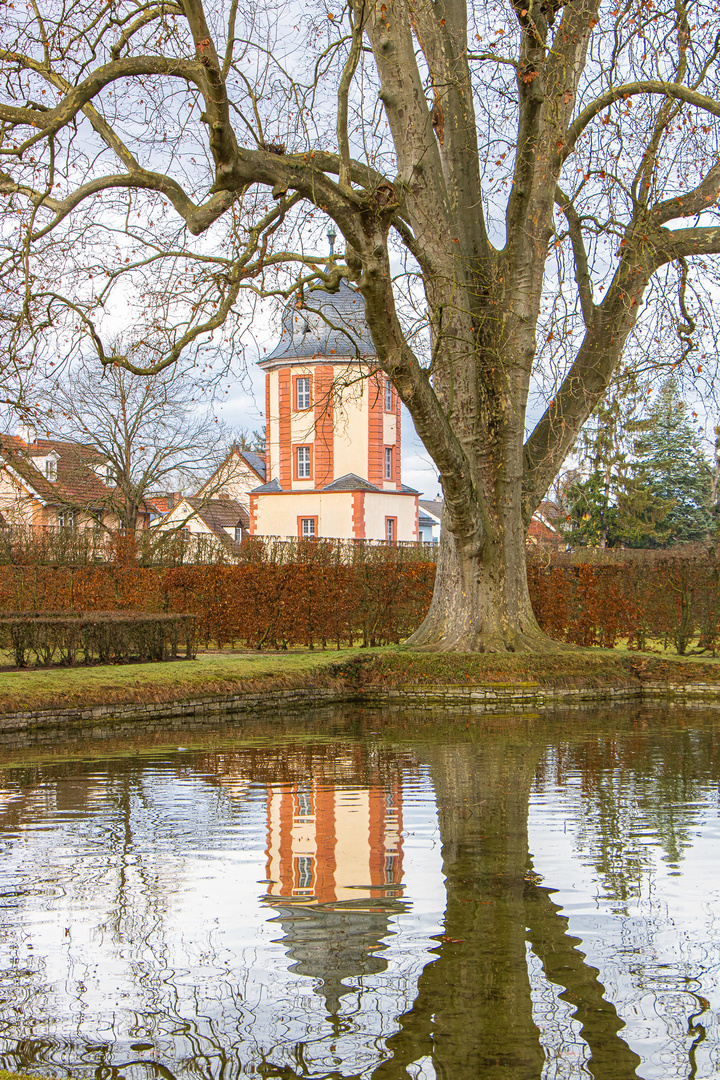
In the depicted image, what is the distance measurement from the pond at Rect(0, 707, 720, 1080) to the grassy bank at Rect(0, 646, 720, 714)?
3.58 m

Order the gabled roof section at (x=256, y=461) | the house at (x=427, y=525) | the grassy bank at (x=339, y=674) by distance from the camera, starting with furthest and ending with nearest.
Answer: the house at (x=427, y=525), the gabled roof section at (x=256, y=461), the grassy bank at (x=339, y=674)

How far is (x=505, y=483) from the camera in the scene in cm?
1605

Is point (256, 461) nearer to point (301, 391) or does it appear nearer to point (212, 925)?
point (301, 391)

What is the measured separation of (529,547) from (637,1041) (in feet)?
70.1

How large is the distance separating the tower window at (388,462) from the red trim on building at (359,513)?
2.49m

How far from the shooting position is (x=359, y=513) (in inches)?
1764

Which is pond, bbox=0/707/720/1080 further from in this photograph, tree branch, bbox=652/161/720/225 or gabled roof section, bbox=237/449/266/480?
gabled roof section, bbox=237/449/266/480

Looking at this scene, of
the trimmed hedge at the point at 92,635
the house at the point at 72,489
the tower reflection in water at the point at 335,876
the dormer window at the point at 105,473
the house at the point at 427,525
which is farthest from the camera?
the house at the point at 427,525

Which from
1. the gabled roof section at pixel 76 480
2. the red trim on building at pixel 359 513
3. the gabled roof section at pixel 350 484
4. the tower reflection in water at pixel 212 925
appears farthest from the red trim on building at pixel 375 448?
the tower reflection in water at pixel 212 925

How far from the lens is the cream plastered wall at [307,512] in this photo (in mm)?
45031

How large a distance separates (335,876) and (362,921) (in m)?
0.80

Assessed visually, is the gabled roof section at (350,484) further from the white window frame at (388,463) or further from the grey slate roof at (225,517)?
the grey slate roof at (225,517)

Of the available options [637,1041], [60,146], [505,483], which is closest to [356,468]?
[505,483]

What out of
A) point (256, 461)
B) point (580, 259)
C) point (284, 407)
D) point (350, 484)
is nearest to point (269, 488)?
point (284, 407)
